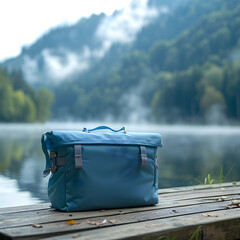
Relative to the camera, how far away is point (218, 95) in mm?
72562

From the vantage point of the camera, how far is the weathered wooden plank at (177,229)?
1664 millimetres

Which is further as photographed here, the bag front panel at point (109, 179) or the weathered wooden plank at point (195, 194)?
the weathered wooden plank at point (195, 194)

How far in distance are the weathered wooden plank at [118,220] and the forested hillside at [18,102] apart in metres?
83.3

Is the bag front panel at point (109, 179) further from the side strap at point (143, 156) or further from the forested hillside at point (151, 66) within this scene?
the forested hillside at point (151, 66)

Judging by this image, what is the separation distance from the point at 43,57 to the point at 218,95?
9062 centimetres

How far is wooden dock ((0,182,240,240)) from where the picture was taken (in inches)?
66.4

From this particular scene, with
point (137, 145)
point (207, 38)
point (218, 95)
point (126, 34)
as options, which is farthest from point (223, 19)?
point (137, 145)

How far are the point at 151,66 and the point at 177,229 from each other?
125 meters

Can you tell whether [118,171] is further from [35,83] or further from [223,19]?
[35,83]

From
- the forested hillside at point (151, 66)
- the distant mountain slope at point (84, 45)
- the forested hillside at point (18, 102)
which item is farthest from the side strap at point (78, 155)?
the distant mountain slope at point (84, 45)

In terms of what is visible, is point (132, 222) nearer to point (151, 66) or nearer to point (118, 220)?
point (118, 220)

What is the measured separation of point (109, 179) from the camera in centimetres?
222

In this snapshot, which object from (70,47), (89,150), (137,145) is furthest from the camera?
(70,47)

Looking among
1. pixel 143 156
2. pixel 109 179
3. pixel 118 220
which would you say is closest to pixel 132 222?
pixel 118 220
